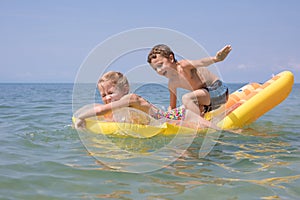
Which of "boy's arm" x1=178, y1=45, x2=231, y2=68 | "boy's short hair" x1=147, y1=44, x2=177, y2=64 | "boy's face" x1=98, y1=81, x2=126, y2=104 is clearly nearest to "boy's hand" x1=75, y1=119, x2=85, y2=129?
"boy's face" x1=98, y1=81, x2=126, y2=104

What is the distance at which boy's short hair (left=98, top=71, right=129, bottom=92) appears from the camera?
3.77 metres

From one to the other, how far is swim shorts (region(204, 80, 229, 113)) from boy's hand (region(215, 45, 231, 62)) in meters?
0.67

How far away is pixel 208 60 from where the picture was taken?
151 inches

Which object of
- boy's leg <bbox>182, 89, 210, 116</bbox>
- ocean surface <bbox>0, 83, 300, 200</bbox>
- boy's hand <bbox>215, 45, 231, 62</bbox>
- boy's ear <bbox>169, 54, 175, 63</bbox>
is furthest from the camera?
boy's leg <bbox>182, 89, 210, 116</bbox>

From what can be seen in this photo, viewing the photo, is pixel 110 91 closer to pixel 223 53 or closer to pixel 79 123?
pixel 79 123

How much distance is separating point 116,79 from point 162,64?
54cm

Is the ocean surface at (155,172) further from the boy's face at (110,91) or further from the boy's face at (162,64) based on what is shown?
the boy's face at (162,64)

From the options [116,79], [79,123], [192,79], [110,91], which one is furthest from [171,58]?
[79,123]

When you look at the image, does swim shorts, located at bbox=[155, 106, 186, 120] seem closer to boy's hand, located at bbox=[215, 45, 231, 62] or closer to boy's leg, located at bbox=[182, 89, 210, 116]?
boy's leg, located at bbox=[182, 89, 210, 116]

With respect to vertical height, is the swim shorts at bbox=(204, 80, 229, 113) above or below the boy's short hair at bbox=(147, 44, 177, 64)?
below

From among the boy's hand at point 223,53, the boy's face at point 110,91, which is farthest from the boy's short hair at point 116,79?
the boy's hand at point 223,53

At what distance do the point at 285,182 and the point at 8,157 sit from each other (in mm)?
2107

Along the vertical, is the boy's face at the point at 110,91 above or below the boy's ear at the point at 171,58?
below

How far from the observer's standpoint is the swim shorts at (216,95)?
4367 mm
